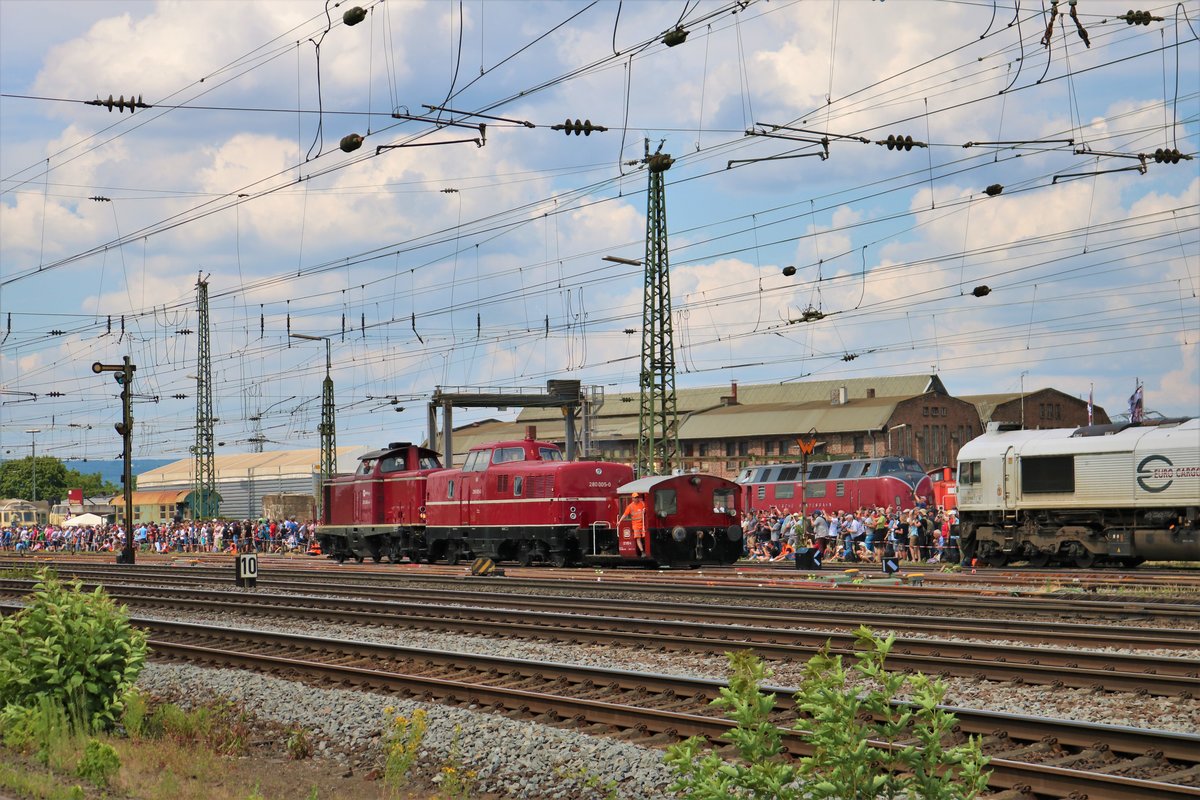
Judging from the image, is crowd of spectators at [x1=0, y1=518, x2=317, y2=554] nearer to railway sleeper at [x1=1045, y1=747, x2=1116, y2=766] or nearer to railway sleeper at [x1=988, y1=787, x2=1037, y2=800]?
railway sleeper at [x1=1045, y1=747, x2=1116, y2=766]

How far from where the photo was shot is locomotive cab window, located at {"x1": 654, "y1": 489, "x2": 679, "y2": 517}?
1366 inches

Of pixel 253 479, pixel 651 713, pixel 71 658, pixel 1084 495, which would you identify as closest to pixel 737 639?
pixel 651 713

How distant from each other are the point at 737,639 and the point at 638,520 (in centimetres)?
1740

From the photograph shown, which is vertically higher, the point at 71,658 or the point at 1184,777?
the point at 71,658

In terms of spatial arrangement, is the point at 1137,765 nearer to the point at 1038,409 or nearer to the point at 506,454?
the point at 506,454

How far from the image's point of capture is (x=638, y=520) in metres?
34.8

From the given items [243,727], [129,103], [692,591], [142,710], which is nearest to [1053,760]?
[243,727]

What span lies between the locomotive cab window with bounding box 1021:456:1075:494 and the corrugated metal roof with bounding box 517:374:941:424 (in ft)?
251

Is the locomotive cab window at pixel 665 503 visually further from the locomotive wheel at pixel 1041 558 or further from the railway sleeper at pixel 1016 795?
the railway sleeper at pixel 1016 795

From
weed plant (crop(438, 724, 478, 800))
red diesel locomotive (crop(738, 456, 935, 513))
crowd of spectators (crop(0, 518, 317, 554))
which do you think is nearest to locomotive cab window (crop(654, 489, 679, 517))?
red diesel locomotive (crop(738, 456, 935, 513))

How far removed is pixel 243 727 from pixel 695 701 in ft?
14.9

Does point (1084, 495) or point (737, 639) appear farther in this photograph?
point (1084, 495)

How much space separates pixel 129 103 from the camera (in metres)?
25.4

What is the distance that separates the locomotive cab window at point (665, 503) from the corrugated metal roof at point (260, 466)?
70.2m
